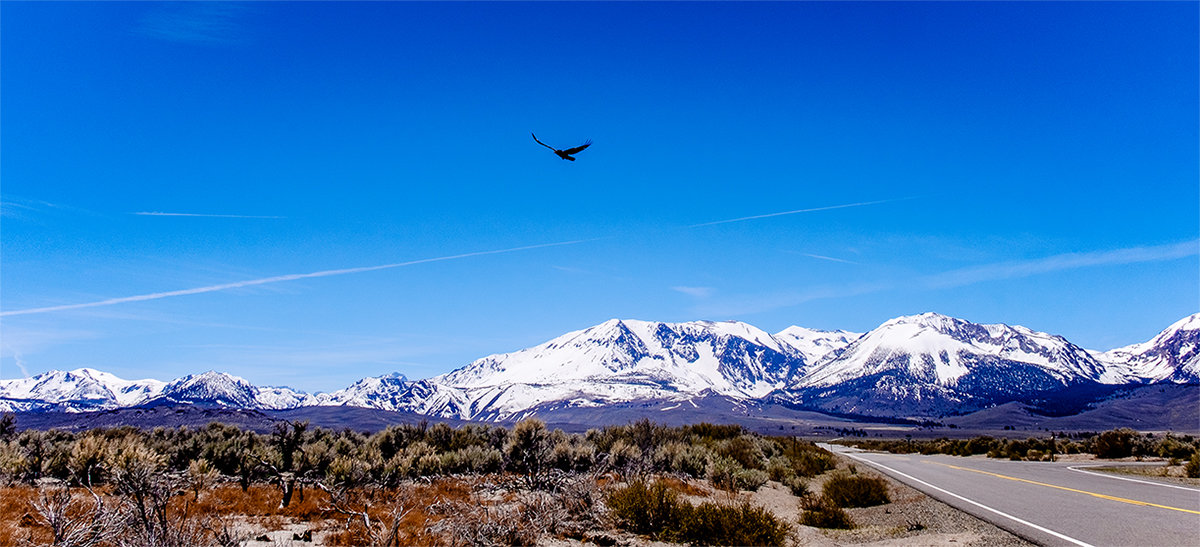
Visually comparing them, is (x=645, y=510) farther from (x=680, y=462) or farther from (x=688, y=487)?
(x=680, y=462)

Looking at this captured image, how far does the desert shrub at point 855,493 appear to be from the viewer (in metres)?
15.9

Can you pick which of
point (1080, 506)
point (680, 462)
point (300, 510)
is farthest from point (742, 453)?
point (300, 510)

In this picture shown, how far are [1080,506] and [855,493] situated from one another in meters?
4.63

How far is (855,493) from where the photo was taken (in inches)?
637

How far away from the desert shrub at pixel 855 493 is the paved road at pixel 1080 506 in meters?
1.37

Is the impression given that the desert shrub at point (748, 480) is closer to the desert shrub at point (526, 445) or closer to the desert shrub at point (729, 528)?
the desert shrub at point (526, 445)

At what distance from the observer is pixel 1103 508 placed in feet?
40.8

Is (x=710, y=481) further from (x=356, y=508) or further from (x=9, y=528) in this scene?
(x=9, y=528)

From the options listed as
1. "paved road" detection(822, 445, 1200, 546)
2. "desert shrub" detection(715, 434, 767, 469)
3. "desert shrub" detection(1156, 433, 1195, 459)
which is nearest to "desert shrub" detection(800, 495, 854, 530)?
"paved road" detection(822, 445, 1200, 546)

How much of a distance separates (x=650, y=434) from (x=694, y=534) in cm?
1618

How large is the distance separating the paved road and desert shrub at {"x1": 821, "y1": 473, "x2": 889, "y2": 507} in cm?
137

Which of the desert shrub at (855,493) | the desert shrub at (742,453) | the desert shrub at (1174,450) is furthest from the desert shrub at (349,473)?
the desert shrub at (1174,450)

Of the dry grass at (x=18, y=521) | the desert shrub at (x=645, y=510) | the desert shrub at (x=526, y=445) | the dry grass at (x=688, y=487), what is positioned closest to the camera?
the dry grass at (x=18, y=521)

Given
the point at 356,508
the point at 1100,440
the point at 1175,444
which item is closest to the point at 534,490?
the point at 356,508
